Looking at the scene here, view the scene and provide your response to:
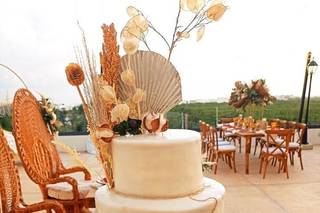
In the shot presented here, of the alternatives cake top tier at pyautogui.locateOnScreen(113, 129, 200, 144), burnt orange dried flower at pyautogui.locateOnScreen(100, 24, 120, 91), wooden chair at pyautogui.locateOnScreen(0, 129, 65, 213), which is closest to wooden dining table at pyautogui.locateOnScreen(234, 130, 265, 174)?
wooden chair at pyautogui.locateOnScreen(0, 129, 65, 213)

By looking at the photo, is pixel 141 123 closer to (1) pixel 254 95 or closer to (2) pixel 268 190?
(2) pixel 268 190

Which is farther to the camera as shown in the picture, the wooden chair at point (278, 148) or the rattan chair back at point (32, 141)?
the wooden chair at point (278, 148)

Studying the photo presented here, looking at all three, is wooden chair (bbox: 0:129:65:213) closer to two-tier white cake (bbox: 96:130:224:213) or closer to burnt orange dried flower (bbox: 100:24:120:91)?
two-tier white cake (bbox: 96:130:224:213)

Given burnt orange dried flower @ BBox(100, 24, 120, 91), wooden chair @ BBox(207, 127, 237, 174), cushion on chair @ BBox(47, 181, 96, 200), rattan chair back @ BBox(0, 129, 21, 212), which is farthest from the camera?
wooden chair @ BBox(207, 127, 237, 174)

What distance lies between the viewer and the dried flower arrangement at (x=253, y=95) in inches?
233

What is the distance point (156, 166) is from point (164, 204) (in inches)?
6.2

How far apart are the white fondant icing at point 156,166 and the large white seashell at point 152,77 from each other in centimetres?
22

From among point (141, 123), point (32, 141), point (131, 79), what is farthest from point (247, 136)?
point (131, 79)

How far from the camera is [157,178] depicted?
1529 millimetres

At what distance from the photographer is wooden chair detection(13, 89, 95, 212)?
8.64ft

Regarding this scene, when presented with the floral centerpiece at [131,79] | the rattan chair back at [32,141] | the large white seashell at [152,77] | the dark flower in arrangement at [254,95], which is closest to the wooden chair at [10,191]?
the rattan chair back at [32,141]

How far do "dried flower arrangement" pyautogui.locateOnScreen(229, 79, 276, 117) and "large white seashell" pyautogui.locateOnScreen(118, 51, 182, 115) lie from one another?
14.6ft

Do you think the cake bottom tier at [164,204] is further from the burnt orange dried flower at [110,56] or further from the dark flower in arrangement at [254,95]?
the dark flower in arrangement at [254,95]

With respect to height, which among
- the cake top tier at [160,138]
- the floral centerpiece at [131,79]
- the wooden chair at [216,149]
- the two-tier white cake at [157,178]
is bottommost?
the wooden chair at [216,149]
